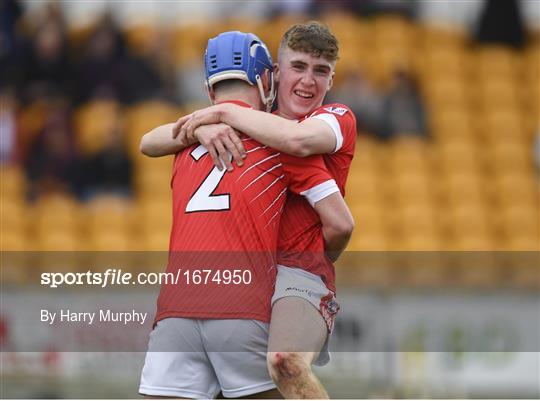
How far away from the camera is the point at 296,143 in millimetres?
4484

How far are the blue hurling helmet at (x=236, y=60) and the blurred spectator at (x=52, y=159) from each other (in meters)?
6.74

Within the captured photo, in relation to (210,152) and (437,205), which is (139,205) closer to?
(437,205)

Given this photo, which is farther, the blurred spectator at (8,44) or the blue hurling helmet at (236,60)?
the blurred spectator at (8,44)

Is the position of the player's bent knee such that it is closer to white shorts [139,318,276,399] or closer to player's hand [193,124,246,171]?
white shorts [139,318,276,399]

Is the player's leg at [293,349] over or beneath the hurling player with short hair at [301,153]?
beneath

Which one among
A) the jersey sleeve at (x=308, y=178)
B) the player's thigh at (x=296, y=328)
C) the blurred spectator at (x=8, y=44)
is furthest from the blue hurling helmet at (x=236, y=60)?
the blurred spectator at (x=8, y=44)

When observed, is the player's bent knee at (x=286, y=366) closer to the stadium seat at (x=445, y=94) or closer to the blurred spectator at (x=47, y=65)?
the blurred spectator at (x=47, y=65)

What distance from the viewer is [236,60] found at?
15.3 feet

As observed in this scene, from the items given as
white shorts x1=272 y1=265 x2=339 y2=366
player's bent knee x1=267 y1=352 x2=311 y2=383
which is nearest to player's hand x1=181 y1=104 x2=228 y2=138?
white shorts x1=272 y1=265 x2=339 y2=366

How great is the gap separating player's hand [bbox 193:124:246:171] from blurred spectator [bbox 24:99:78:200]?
6.88 metres

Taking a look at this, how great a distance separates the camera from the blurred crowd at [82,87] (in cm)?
1149

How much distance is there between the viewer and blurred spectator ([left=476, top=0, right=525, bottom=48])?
1368 centimetres

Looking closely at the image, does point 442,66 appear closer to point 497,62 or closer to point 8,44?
point 497,62

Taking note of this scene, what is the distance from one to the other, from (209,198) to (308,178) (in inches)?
16.2
